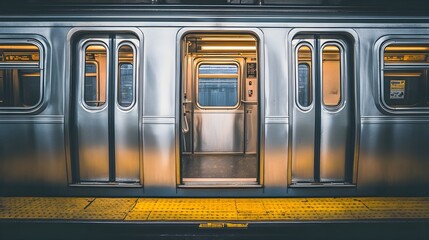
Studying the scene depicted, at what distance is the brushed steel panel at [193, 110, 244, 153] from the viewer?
6.76 m

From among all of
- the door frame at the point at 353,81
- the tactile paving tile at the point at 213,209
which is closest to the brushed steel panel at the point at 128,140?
the tactile paving tile at the point at 213,209

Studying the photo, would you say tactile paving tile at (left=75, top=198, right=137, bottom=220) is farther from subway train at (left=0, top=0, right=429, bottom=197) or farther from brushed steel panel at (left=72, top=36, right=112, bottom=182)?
brushed steel panel at (left=72, top=36, right=112, bottom=182)

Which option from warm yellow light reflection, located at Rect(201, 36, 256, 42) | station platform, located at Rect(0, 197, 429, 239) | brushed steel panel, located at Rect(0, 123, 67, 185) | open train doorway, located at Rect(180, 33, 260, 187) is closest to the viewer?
station platform, located at Rect(0, 197, 429, 239)

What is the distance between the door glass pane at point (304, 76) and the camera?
13.8 feet

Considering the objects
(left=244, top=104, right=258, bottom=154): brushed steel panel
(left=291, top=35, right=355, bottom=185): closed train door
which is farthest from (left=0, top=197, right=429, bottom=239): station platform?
(left=244, top=104, right=258, bottom=154): brushed steel panel

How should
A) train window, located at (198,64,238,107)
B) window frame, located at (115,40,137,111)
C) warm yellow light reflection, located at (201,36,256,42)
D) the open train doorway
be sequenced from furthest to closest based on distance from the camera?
train window, located at (198,64,238,107)
the open train doorway
warm yellow light reflection, located at (201,36,256,42)
window frame, located at (115,40,137,111)

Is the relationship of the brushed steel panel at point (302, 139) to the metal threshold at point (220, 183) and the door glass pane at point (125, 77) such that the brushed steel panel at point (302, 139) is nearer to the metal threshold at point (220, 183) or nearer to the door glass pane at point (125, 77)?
the metal threshold at point (220, 183)

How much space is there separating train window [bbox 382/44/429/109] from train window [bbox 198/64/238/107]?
3236 mm

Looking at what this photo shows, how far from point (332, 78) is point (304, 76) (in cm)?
39

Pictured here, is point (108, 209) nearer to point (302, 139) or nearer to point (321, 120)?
point (302, 139)

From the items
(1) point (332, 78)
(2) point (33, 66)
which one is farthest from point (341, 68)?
(2) point (33, 66)

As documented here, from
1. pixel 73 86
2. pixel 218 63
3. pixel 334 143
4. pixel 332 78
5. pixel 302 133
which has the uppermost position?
pixel 218 63

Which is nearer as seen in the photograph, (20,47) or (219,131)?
(20,47)

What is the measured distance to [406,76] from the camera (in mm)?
4090
